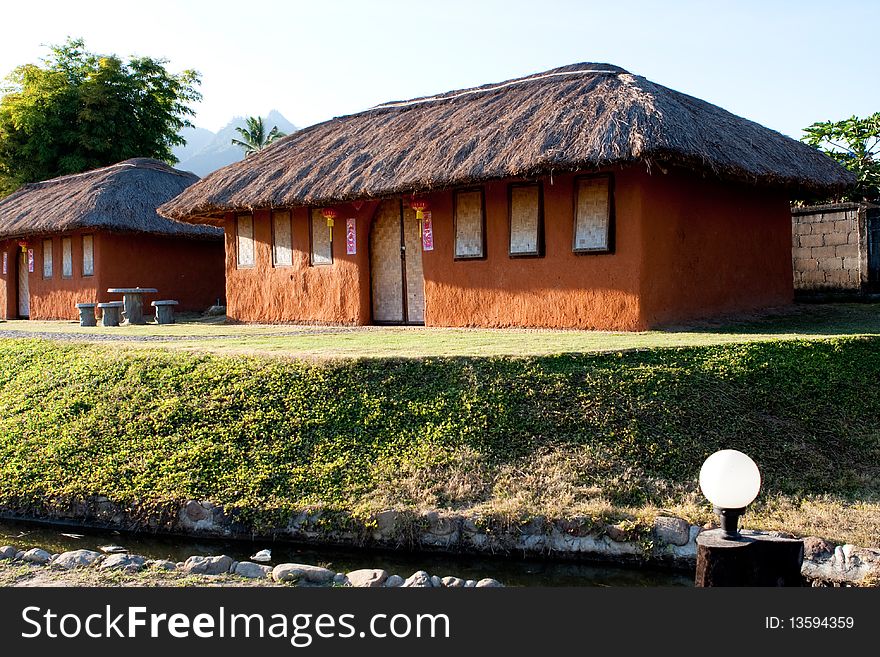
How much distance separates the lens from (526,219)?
1096 centimetres

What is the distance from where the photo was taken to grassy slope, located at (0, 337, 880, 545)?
238 inches

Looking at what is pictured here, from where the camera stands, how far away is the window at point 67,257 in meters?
18.3

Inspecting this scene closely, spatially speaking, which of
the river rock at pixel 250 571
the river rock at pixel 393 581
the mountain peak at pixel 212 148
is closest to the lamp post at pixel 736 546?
the river rock at pixel 393 581

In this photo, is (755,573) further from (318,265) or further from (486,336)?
(318,265)

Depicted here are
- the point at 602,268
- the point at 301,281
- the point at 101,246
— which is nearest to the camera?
the point at 602,268

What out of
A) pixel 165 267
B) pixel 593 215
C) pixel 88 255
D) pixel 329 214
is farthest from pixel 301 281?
pixel 88 255

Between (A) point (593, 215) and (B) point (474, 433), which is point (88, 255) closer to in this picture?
(A) point (593, 215)

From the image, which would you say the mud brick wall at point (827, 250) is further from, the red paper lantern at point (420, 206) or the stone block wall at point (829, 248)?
the red paper lantern at point (420, 206)

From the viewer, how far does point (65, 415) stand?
7.80m

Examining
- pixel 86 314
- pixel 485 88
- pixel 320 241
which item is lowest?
pixel 86 314

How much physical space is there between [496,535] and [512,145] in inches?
242

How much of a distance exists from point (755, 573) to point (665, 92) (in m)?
9.35

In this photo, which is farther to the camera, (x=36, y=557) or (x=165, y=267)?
(x=165, y=267)

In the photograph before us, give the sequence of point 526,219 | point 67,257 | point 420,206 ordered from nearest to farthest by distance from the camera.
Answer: point 526,219
point 420,206
point 67,257
